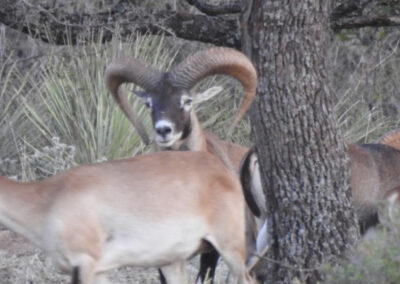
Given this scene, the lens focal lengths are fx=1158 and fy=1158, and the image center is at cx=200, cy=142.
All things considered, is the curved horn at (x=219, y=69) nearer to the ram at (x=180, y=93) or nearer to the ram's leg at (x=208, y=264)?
the ram at (x=180, y=93)

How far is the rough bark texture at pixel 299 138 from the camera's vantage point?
775cm

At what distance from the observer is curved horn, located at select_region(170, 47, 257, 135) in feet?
30.7

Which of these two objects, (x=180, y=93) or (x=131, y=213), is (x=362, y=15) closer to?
(x=180, y=93)

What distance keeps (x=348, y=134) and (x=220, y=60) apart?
4829 millimetres

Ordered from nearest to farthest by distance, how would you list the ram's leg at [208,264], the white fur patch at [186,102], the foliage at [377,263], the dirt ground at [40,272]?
the foliage at [377,263]
the ram's leg at [208,264]
the dirt ground at [40,272]
the white fur patch at [186,102]

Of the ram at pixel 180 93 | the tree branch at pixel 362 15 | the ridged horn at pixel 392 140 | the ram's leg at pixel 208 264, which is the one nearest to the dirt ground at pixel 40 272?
the ram's leg at pixel 208 264

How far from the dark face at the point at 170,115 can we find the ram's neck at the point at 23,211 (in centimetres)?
259

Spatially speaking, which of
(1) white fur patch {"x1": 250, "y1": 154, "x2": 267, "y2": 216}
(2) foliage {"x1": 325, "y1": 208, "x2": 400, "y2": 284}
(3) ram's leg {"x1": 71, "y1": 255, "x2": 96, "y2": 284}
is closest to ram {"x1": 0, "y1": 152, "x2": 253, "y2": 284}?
(3) ram's leg {"x1": 71, "y1": 255, "x2": 96, "y2": 284}

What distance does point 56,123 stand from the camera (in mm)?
13227

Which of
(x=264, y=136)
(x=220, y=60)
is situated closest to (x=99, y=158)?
(x=220, y=60)

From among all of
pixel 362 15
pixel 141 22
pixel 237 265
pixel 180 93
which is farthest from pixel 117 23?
pixel 237 265

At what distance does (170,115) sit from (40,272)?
175cm

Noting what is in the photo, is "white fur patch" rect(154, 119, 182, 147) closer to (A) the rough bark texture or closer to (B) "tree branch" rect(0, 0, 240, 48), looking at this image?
(A) the rough bark texture

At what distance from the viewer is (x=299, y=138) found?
777 cm
